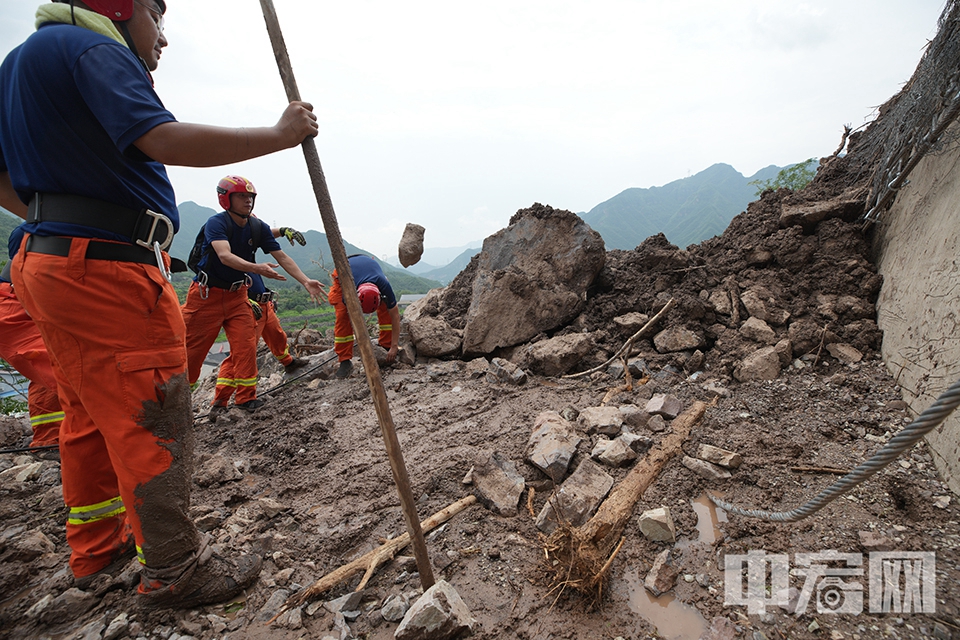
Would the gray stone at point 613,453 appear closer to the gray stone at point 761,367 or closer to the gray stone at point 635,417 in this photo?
the gray stone at point 635,417

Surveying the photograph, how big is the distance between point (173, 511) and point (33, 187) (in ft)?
4.31

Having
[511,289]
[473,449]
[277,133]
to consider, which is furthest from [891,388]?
[277,133]

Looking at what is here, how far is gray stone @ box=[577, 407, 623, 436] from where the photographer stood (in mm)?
2838

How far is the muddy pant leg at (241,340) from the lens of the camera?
3791 millimetres

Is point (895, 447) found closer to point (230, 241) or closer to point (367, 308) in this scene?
point (367, 308)

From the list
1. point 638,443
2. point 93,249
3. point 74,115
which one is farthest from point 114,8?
point 638,443

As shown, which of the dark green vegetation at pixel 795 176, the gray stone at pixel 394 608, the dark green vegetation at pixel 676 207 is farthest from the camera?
the dark green vegetation at pixel 676 207

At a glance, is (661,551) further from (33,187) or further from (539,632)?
(33,187)

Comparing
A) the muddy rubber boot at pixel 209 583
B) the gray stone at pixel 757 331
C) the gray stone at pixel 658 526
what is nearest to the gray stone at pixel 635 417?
the gray stone at pixel 658 526

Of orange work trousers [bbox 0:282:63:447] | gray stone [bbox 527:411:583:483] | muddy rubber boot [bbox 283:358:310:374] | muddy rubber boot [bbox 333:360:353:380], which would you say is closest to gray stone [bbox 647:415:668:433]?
gray stone [bbox 527:411:583:483]

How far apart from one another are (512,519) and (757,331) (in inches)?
115

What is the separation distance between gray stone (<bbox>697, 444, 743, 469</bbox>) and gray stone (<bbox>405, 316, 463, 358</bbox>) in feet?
10.4

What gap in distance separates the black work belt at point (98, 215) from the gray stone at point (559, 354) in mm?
3429

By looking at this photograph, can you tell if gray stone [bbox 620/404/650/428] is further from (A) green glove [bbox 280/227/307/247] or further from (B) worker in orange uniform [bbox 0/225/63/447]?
(B) worker in orange uniform [bbox 0/225/63/447]
